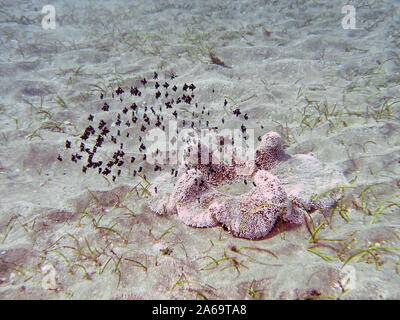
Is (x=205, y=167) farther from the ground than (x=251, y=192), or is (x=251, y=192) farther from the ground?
(x=205, y=167)

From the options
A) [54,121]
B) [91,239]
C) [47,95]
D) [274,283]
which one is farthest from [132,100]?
[274,283]

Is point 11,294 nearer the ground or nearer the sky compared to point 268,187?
nearer the ground

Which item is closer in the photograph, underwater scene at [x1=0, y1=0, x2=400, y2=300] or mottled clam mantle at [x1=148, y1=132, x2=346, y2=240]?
underwater scene at [x1=0, y1=0, x2=400, y2=300]

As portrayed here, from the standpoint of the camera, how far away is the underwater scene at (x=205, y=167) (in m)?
2.47

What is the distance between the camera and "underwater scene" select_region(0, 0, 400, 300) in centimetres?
247

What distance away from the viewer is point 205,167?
354 cm

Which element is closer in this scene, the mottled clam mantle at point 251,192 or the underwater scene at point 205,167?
the underwater scene at point 205,167

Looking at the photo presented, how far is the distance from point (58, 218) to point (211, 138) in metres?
2.77

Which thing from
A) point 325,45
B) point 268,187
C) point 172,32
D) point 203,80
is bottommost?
point 268,187

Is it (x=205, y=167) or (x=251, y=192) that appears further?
(x=205, y=167)

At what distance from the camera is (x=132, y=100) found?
575cm
